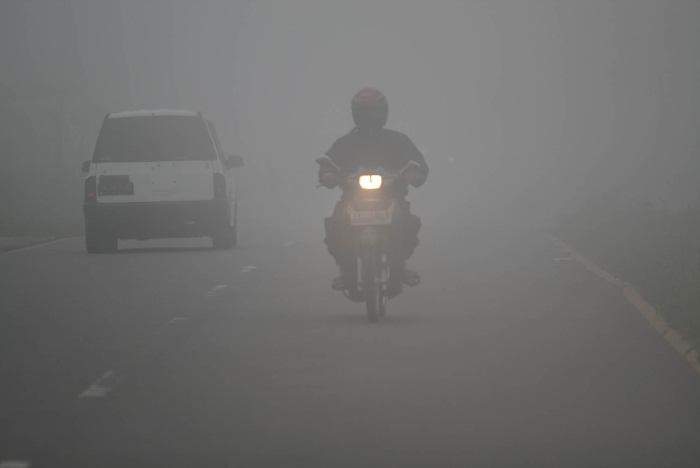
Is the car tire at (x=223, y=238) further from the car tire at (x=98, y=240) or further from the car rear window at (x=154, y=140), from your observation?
the car tire at (x=98, y=240)

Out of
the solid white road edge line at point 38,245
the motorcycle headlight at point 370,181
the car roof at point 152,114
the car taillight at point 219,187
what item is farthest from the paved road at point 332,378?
the car roof at point 152,114

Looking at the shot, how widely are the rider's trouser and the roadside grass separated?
222 cm

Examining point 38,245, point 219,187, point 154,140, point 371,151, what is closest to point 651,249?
point 219,187

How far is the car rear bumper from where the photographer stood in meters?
25.9

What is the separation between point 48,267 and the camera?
76.6 ft

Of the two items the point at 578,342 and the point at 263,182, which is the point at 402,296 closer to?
the point at 578,342

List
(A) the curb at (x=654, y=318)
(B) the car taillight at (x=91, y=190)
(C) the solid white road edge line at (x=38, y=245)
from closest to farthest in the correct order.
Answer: (A) the curb at (x=654, y=318) < (B) the car taillight at (x=91, y=190) < (C) the solid white road edge line at (x=38, y=245)

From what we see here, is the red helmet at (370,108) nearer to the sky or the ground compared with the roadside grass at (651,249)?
nearer to the sky

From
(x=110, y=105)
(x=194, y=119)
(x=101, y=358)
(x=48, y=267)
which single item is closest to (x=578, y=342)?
(x=101, y=358)

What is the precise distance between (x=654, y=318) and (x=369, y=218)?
8.45ft

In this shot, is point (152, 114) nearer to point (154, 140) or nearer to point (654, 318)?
point (154, 140)

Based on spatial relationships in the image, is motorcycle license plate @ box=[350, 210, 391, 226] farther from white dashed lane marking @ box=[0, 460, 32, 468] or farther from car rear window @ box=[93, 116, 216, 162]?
car rear window @ box=[93, 116, 216, 162]

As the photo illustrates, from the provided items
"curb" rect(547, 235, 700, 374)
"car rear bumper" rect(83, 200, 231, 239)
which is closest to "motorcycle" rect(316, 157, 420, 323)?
"curb" rect(547, 235, 700, 374)

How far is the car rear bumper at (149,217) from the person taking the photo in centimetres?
2591
